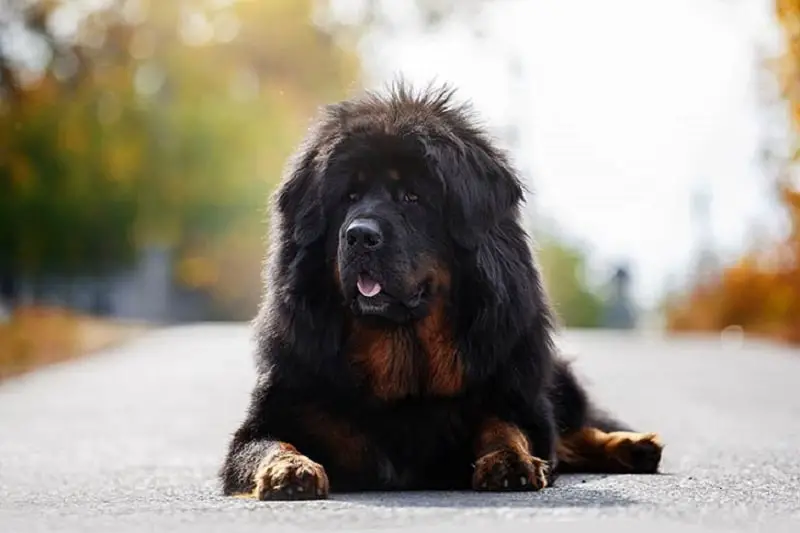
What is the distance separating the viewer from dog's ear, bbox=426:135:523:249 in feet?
20.4

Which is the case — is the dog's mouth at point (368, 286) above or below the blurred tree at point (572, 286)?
below

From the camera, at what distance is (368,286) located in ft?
19.6

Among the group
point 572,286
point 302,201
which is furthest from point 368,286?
point 572,286

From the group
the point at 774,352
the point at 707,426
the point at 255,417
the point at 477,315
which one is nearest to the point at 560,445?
the point at 477,315

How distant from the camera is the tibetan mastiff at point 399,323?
6.00 m

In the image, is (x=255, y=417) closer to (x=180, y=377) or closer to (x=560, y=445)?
(x=560, y=445)

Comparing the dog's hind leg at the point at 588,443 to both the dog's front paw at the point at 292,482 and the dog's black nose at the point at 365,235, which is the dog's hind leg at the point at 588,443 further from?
the dog's front paw at the point at 292,482

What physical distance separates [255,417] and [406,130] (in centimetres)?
143

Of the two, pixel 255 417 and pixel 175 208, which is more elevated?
pixel 175 208

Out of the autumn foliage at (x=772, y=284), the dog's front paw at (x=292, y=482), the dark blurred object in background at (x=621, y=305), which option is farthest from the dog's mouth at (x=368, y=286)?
the dark blurred object in background at (x=621, y=305)

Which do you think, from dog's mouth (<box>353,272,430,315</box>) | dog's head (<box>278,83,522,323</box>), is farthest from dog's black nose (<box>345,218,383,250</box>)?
dog's mouth (<box>353,272,430,315</box>)

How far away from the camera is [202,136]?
4053 centimetres

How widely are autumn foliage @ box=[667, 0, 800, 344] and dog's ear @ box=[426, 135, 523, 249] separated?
13.3 m

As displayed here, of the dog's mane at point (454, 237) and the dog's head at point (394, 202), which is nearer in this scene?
the dog's head at point (394, 202)
